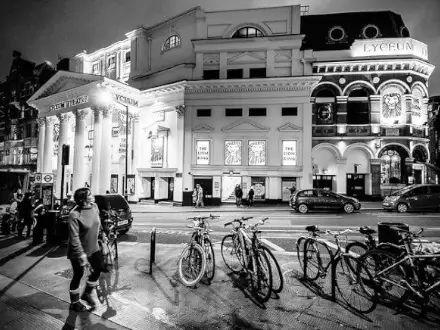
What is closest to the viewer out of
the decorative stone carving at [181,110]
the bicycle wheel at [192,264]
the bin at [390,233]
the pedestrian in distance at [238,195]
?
the bicycle wheel at [192,264]

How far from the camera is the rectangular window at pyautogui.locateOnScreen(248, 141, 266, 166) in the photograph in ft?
80.8

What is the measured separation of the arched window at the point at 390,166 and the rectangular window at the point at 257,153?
432 inches

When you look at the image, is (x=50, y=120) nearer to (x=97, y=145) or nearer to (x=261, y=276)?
(x=97, y=145)

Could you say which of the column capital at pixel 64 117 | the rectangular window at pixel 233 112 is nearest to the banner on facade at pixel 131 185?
the column capital at pixel 64 117

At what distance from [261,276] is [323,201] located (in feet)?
45.3

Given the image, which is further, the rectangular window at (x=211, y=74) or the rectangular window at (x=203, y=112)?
the rectangular window at (x=211, y=74)

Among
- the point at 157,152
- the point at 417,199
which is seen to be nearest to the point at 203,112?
the point at 157,152

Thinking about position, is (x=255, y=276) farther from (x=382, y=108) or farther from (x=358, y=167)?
(x=382, y=108)

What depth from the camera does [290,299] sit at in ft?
16.1

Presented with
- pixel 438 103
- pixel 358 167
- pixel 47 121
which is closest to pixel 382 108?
pixel 358 167

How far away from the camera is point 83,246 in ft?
15.1

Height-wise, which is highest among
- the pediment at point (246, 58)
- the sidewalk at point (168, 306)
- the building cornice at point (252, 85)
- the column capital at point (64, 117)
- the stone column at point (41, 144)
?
the pediment at point (246, 58)

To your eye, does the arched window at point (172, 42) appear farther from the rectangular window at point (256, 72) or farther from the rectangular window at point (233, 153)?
the rectangular window at point (233, 153)

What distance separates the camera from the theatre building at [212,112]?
963 inches
